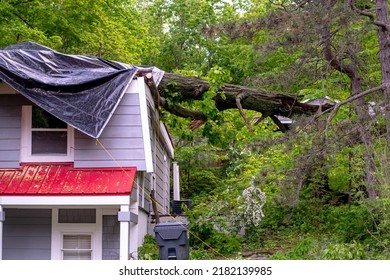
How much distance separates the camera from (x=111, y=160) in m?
12.2

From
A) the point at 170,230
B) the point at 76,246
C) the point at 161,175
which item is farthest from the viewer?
the point at 161,175

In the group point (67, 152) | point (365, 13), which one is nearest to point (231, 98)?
point (365, 13)

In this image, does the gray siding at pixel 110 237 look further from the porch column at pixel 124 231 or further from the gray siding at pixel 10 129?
the gray siding at pixel 10 129

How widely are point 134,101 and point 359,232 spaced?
6.04 m

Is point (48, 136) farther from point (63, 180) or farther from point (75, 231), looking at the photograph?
point (75, 231)

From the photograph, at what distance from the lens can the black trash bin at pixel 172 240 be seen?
37.3 feet

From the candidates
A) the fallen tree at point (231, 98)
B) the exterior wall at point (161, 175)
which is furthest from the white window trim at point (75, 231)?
the exterior wall at point (161, 175)

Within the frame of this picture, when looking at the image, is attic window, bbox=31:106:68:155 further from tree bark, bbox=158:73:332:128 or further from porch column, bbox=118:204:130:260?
tree bark, bbox=158:73:332:128

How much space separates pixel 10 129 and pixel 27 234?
2.15 meters

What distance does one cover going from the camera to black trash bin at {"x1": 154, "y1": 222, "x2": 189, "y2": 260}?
11.4 metres

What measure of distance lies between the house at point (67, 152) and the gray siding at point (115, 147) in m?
0.02

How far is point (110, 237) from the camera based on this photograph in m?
12.6
